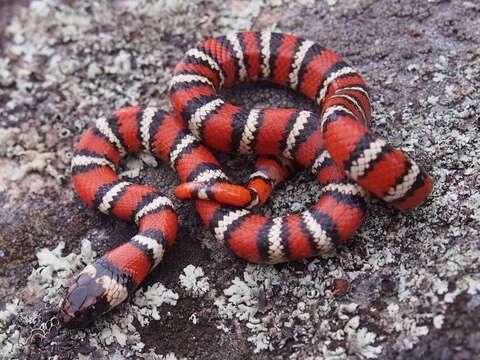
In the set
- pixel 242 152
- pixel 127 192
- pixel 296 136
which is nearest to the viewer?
pixel 296 136

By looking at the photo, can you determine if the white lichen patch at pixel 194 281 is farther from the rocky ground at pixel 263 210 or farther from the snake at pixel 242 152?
the snake at pixel 242 152

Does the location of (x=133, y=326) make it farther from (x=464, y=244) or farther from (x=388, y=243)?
(x=464, y=244)

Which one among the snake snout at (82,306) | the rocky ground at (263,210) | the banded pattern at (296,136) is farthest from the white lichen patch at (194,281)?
the snake snout at (82,306)

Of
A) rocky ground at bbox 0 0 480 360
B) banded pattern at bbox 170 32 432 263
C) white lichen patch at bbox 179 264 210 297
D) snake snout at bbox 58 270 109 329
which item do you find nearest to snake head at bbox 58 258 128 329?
snake snout at bbox 58 270 109 329

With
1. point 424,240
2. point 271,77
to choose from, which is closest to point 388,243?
point 424,240

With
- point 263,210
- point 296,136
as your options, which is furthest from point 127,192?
point 296,136

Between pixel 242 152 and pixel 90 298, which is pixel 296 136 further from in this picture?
pixel 90 298
